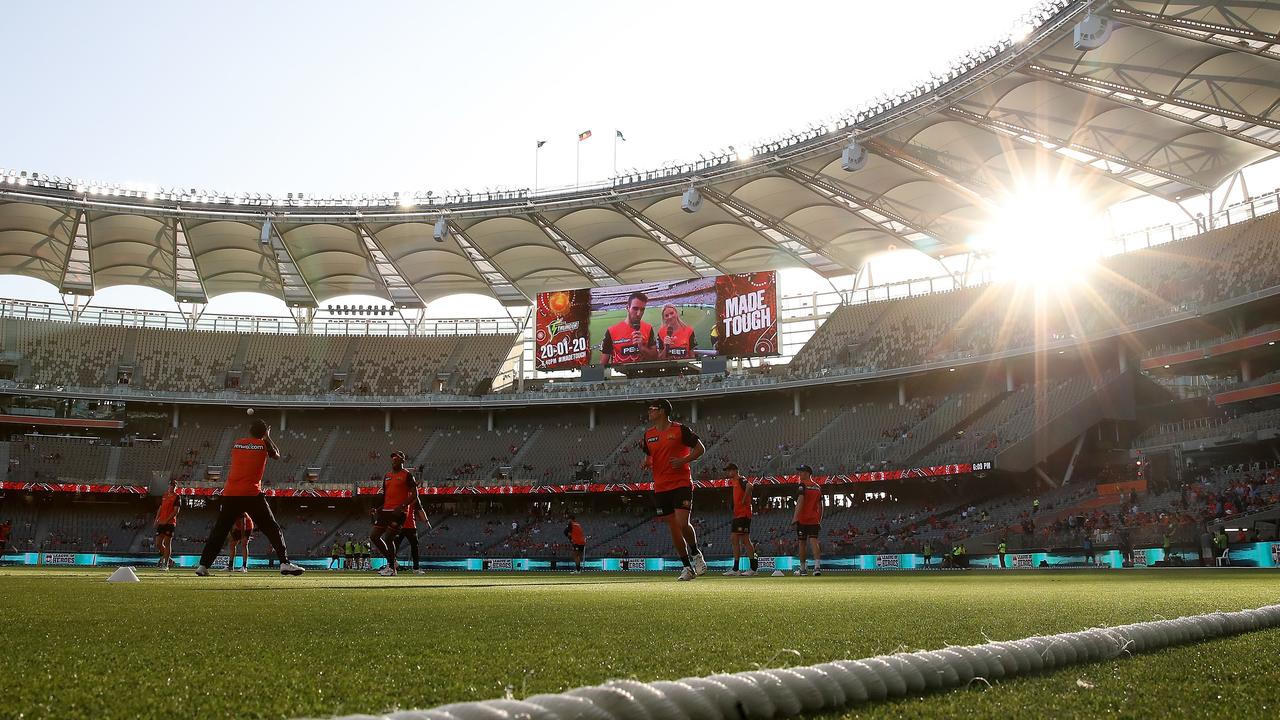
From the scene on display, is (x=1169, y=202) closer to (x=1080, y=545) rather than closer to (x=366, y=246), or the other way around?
(x=1080, y=545)

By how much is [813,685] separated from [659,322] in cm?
4653

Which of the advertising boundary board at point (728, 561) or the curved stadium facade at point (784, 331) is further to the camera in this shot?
the curved stadium facade at point (784, 331)

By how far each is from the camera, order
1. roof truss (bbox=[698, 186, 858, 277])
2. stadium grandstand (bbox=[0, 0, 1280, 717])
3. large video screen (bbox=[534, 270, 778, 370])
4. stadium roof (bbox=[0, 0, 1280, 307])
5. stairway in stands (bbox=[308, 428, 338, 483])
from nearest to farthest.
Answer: stadium roof (bbox=[0, 0, 1280, 307]) → stadium grandstand (bbox=[0, 0, 1280, 717]) → roof truss (bbox=[698, 186, 858, 277]) → large video screen (bbox=[534, 270, 778, 370]) → stairway in stands (bbox=[308, 428, 338, 483])

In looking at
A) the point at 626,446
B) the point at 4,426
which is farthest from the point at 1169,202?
the point at 4,426

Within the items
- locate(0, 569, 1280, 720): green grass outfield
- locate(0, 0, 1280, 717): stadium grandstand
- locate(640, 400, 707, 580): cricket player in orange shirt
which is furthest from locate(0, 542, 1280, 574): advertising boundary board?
locate(0, 569, 1280, 720): green grass outfield

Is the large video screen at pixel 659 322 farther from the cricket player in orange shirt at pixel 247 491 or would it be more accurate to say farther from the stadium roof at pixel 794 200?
the cricket player in orange shirt at pixel 247 491

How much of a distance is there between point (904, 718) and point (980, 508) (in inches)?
1574

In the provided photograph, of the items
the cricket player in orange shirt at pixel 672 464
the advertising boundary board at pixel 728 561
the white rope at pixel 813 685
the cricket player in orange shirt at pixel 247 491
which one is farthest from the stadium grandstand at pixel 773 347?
the white rope at pixel 813 685

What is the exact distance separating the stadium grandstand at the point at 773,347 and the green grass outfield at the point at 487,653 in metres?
26.1

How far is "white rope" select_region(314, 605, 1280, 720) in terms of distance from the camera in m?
2.12

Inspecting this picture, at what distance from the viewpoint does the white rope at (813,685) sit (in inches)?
83.5

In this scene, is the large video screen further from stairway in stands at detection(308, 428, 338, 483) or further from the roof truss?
stairway in stands at detection(308, 428, 338, 483)

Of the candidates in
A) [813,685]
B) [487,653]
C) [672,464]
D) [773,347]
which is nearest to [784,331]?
[773,347]

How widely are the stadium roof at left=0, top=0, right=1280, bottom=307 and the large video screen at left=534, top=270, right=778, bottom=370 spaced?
1948 mm
